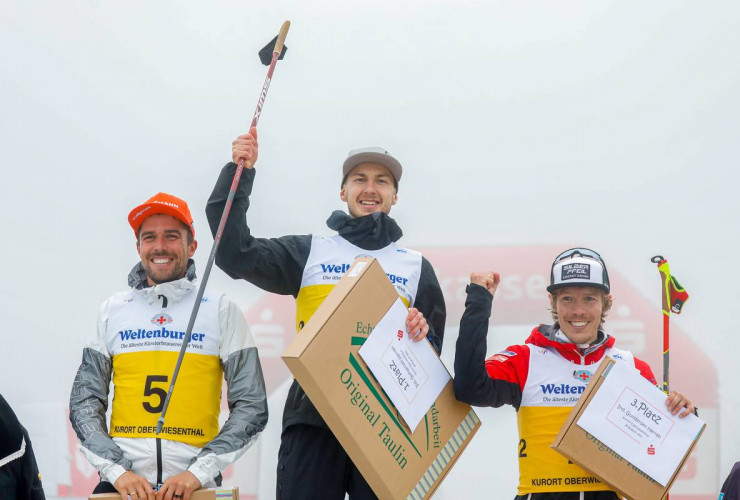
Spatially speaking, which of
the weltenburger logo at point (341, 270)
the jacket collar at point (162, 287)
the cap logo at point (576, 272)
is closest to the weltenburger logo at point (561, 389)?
the cap logo at point (576, 272)

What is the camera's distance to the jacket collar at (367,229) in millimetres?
2146

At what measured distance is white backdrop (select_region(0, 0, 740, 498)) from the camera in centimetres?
304

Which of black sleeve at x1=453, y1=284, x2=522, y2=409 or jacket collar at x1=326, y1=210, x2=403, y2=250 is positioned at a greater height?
jacket collar at x1=326, y1=210, x2=403, y2=250

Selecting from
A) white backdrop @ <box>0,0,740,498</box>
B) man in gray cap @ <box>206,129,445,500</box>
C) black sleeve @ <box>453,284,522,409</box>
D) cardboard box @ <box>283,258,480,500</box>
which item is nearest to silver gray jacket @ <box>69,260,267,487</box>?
man in gray cap @ <box>206,129,445,500</box>

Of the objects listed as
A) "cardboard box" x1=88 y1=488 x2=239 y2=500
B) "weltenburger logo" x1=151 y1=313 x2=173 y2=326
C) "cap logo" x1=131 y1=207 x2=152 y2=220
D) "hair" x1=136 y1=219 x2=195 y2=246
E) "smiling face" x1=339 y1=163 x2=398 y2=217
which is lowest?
"cardboard box" x1=88 y1=488 x2=239 y2=500

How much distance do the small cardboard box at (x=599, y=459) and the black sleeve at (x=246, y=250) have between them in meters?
0.78

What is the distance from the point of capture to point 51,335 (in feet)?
9.83

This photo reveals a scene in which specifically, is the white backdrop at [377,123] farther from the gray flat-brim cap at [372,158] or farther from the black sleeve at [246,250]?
the black sleeve at [246,250]

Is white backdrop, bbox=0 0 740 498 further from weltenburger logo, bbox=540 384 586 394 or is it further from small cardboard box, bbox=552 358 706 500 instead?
small cardboard box, bbox=552 358 706 500

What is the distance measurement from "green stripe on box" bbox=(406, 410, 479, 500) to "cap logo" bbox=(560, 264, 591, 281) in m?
0.44

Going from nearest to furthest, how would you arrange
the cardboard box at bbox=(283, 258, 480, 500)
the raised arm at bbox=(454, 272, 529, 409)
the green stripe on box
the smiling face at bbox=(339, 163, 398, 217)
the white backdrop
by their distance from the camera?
the cardboard box at bbox=(283, 258, 480, 500) → the green stripe on box → the raised arm at bbox=(454, 272, 529, 409) → the smiling face at bbox=(339, 163, 398, 217) → the white backdrop

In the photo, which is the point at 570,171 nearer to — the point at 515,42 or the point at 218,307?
the point at 515,42

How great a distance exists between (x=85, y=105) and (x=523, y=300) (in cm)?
186

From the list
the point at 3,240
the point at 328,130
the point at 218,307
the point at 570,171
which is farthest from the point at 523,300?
the point at 3,240
